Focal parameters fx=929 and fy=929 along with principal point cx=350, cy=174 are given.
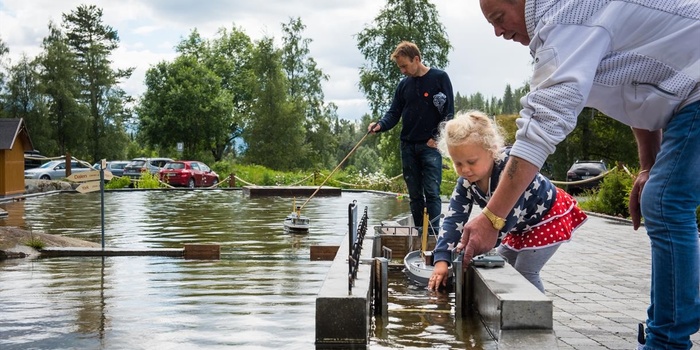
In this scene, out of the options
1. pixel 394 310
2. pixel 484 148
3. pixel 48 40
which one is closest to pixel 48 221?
pixel 394 310

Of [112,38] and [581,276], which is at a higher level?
[112,38]

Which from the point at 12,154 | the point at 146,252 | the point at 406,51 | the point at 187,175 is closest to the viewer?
the point at 406,51

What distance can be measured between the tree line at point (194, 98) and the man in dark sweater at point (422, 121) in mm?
46747

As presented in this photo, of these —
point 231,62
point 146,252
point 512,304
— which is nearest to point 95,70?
point 231,62

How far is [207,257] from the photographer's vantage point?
9.79 m

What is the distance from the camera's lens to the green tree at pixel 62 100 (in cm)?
6394

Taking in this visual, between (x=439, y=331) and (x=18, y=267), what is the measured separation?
5.35m

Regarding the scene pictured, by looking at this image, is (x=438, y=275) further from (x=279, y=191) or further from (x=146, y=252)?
(x=279, y=191)

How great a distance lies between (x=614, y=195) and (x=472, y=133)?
1611cm

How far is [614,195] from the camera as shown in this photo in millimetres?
19719

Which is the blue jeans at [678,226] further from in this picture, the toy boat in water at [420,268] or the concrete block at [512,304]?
the toy boat in water at [420,268]

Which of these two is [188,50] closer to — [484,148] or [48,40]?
[48,40]

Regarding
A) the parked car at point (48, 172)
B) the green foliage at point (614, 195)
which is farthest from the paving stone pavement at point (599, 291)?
the parked car at point (48, 172)

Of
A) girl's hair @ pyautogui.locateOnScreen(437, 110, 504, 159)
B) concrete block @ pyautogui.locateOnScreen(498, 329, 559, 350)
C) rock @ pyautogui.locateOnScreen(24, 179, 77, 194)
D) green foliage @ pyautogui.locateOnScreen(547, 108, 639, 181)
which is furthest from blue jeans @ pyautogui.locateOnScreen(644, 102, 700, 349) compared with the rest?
green foliage @ pyautogui.locateOnScreen(547, 108, 639, 181)
